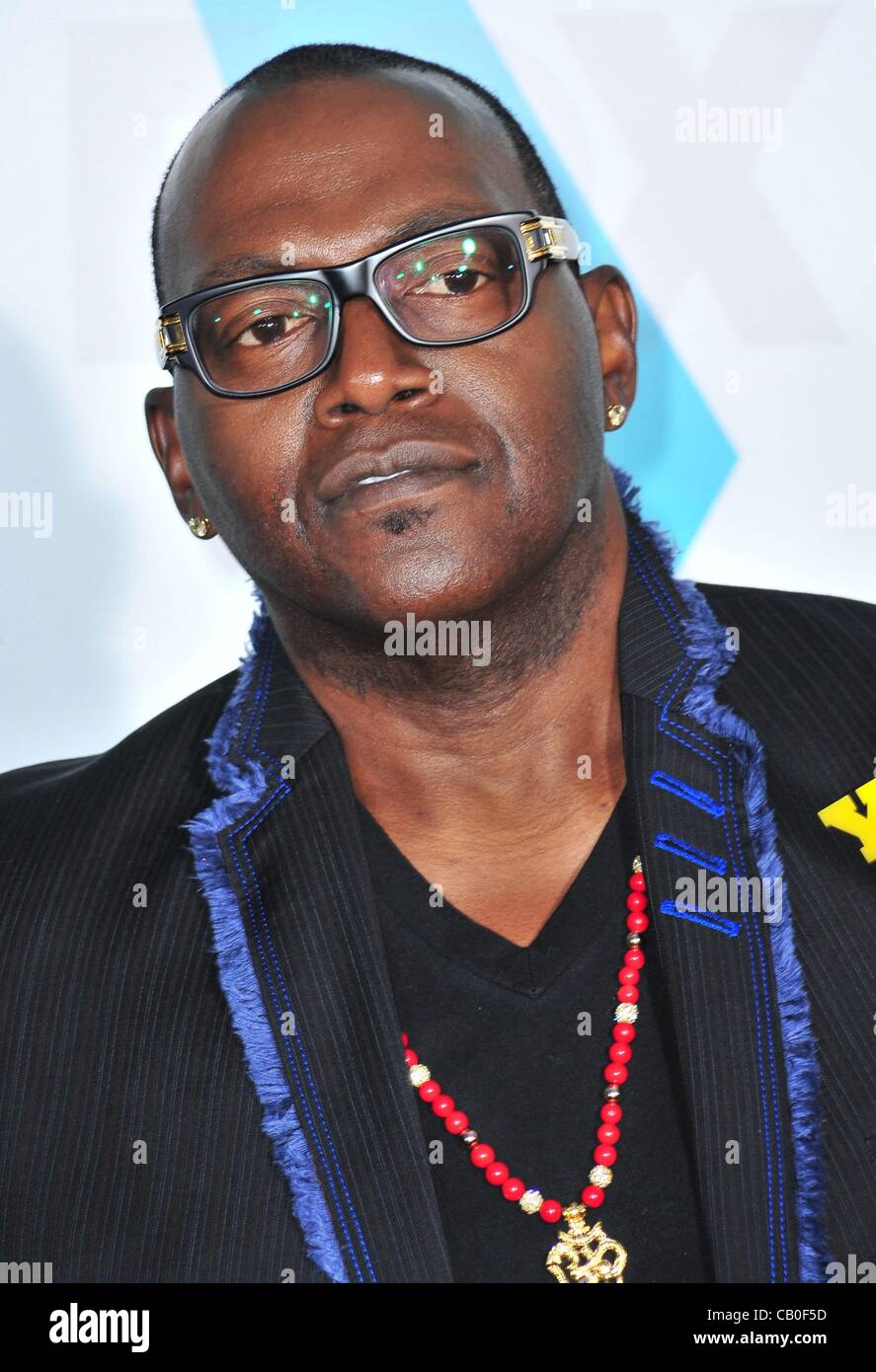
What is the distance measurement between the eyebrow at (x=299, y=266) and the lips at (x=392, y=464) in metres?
0.24

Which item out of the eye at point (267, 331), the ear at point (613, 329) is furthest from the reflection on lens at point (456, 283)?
the ear at point (613, 329)

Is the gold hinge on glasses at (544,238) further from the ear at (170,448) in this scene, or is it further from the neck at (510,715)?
the ear at (170,448)

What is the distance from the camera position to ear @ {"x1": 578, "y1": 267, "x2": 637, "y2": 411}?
88.3 inches

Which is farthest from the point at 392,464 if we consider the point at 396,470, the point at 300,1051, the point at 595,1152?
the point at 595,1152

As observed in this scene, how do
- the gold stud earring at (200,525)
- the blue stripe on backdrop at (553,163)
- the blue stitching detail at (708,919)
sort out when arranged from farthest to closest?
1. the blue stripe on backdrop at (553,163)
2. the gold stud earring at (200,525)
3. the blue stitching detail at (708,919)

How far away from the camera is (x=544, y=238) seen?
6.50 ft

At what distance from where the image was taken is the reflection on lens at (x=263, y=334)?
1928mm

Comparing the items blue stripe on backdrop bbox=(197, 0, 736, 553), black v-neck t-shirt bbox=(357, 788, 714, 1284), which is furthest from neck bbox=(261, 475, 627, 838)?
blue stripe on backdrop bbox=(197, 0, 736, 553)

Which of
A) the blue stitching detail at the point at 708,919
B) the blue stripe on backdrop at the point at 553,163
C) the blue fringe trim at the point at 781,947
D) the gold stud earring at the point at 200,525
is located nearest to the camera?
the blue fringe trim at the point at 781,947

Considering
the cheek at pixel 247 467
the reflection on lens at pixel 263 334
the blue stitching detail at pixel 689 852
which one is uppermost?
the reflection on lens at pixel 263 334

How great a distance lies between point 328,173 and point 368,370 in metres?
0.28

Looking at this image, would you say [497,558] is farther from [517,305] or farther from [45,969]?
[45,969]

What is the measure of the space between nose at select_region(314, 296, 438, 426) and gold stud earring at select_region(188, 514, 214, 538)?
1.23 feet

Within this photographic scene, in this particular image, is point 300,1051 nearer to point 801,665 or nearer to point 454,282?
point 801,665
